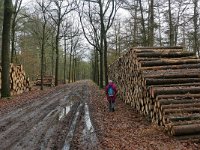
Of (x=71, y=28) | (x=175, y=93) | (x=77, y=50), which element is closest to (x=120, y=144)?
(x=175, y=93)

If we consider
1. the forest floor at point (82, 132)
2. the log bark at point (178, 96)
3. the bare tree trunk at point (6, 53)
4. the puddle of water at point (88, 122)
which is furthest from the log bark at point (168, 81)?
the bare tree trunk at point (6, 53)

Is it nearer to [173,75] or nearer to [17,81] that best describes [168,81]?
[173,75]

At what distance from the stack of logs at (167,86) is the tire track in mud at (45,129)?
2.39 m

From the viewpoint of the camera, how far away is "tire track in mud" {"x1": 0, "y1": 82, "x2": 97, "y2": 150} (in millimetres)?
9211

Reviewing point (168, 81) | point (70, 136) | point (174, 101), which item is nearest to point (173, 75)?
point (168, 81)

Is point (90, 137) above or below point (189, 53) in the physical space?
below

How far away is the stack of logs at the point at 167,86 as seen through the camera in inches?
411

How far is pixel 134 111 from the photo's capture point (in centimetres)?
1600

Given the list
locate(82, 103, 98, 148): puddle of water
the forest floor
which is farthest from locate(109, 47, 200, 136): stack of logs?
locate(82, 103, 98, 148): puddle of water

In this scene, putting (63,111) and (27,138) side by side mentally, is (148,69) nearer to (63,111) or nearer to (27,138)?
(63,111)

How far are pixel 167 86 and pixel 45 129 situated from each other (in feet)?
16.1

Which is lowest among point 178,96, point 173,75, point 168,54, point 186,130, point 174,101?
point 186,130

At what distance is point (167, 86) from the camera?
12.9 meters

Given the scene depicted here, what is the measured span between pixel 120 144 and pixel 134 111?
269 inches
